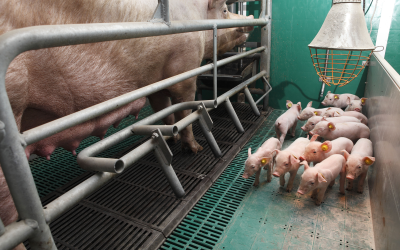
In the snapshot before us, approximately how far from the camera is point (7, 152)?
0.82m

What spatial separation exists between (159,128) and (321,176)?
110 centimetres

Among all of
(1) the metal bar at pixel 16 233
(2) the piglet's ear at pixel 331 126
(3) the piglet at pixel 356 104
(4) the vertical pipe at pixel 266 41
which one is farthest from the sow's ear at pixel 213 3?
(1) the metal bar at pixel 16 233

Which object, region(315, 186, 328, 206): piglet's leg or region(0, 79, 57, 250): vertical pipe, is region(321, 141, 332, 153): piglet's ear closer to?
region(315, 186, 328, 206): piglet's leg

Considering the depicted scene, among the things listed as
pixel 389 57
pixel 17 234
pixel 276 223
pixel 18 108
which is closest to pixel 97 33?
pixel 18 108

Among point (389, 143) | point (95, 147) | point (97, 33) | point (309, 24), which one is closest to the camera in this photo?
point (97, 33)

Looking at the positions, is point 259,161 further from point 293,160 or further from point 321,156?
point 321,156

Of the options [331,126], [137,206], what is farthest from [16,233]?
[331,126]

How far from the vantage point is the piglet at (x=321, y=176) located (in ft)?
6.05

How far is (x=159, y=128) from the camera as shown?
61.4 inches

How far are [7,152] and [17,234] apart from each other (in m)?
0.26

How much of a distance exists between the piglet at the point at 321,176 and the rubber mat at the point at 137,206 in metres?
0.70

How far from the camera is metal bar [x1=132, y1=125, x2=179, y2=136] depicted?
153 centimetres

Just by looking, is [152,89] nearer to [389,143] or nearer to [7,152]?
[7,152]

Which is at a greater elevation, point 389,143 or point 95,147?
point 95,147
